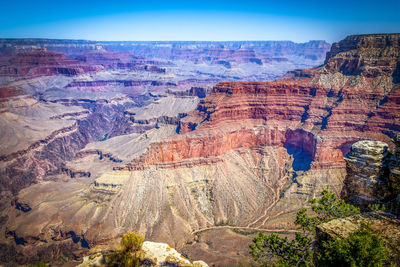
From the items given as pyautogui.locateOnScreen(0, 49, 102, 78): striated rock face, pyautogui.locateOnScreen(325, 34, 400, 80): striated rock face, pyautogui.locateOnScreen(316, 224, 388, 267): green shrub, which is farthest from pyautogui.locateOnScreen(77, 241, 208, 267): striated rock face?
pyautogui.locateOnScreen(0, 49, 102, 78): striated rock face

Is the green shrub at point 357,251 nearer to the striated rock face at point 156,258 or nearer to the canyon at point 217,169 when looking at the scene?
the striated rock face at point 156,258

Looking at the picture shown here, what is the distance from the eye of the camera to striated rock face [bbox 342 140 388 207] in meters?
20.5

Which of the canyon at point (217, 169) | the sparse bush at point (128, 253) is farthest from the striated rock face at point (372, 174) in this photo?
the canyon at point (217, 169)

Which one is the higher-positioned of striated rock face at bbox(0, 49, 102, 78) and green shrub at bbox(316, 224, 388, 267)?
striated rock face at bbox(0, 49, 102, 78)

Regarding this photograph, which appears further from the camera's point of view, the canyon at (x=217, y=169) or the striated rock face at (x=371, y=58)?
the striated rock face at (x=371, y=58)

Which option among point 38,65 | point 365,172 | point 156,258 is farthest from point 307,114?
point 38,65

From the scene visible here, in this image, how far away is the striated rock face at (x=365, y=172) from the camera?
20494 mm

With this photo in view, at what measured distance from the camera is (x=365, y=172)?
20922mm

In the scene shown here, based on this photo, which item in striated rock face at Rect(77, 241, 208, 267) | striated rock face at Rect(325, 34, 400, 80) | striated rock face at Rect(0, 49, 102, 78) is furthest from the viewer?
striated rock face at Rect(0, 49, 102, 78)

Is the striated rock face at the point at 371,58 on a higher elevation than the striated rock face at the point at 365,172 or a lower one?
higher

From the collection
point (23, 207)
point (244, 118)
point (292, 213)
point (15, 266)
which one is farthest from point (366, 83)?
point (23, 207)

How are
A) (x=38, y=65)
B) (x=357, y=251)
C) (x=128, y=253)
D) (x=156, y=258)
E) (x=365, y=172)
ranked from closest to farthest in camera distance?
(x=357, y=251)
(x=128, y=253)
(x=365, y=172)
(x=156, y=258)
(x=38, y=65)

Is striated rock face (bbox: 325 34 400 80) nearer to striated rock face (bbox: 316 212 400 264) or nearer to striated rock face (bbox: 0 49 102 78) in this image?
striated rock face (bbox: 316 212 400 264)

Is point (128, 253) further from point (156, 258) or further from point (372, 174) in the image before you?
point (372, 174)
